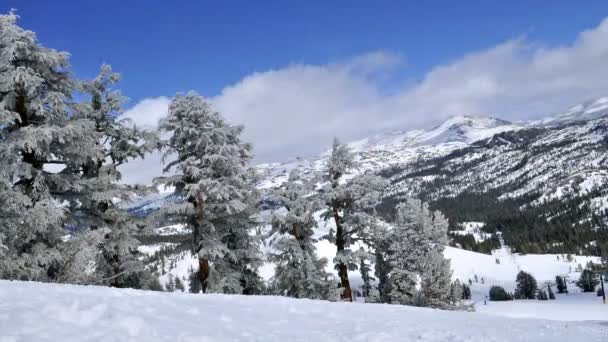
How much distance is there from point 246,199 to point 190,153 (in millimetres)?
4275

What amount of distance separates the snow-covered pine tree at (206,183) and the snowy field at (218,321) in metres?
8.77

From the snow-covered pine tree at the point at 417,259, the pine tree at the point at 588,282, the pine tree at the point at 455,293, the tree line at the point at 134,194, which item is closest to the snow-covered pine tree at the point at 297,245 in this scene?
the tree line at the point at 134,194

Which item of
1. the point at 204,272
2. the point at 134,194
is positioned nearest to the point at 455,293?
the point at 204,272

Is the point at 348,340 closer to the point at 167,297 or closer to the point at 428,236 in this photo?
the point at 167,297

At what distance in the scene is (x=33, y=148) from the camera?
48.7 feet

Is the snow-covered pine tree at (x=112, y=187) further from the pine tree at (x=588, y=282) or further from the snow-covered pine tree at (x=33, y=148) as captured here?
the pine tree at (x=588, y=282)

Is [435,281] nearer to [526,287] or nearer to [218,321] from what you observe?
[218,321]

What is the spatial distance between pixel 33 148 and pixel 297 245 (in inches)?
668

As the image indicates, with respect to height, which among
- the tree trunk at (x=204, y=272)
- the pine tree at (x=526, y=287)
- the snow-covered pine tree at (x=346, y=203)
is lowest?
the pine tree at (x=526, y=287)

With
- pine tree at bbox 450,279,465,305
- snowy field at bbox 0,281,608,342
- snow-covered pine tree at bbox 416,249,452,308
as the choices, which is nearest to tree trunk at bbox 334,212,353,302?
snow-covered pine tree at bbox 416,249,452,308

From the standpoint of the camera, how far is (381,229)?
28.5 m

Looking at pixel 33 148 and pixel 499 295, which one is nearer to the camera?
pixel 33 148

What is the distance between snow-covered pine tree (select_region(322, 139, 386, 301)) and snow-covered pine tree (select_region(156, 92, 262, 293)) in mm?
5904

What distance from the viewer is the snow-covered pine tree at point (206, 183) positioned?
71.3 ft
